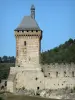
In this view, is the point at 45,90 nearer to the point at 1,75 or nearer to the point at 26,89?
the point at 26,89

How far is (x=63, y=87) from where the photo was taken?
161 feet

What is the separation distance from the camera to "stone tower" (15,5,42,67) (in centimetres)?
5134

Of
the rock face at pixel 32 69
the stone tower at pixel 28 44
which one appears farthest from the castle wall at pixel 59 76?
the stone tower at pixel 28 44

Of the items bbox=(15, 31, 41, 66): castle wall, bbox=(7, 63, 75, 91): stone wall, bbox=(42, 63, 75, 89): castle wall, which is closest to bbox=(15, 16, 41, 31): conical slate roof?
bbox=(15, 31, 41, 66): castle wall

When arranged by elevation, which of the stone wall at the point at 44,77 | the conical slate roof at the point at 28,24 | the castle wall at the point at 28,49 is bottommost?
the stone wall at the point at 44,77

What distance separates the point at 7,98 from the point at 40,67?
7.80 m

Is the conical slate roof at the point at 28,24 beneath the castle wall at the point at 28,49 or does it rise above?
above

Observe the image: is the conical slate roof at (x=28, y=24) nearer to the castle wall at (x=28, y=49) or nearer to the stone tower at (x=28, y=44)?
the stone tower at (x=28, y=44)

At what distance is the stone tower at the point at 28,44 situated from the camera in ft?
168

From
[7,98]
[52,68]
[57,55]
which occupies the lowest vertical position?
[7,98]

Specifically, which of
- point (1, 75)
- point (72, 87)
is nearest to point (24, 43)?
point (72, 87)

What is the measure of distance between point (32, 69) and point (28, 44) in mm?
2845

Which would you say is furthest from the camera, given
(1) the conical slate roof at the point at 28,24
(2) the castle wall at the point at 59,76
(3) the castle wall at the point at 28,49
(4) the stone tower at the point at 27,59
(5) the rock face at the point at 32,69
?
(1) the conical slate roof at the point at 28,24

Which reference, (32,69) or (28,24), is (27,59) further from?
(28,24)
